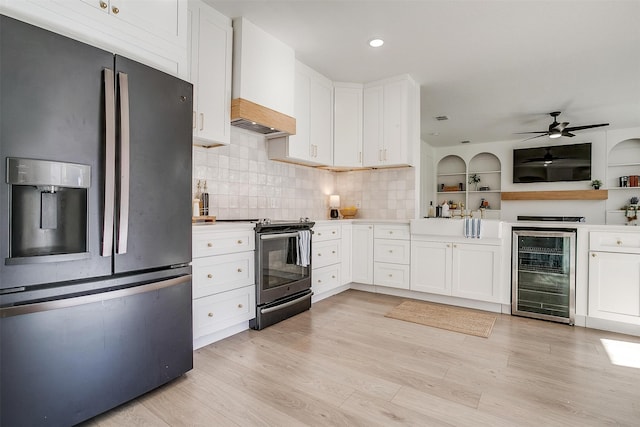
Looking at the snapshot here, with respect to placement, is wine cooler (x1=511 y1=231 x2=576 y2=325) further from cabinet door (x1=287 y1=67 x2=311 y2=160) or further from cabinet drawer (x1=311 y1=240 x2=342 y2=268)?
cabinet door (x1=287 y1=67 x2=311 y2=160)

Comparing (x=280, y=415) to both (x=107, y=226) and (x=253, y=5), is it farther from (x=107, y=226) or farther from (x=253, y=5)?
(x=253, y=5)

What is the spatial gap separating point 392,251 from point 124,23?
3280 millimetres

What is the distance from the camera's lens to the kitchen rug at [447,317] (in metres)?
2.86

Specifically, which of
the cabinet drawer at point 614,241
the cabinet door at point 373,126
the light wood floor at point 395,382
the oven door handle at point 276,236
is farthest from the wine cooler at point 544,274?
the oven door handle at point 276,236

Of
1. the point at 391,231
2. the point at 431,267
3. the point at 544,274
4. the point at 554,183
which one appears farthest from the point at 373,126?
the point at 554,183

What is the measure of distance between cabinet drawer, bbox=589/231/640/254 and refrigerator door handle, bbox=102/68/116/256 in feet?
12.1

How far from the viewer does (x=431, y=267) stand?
145 inches

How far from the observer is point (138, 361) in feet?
5.46

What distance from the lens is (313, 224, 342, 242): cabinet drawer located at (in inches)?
141

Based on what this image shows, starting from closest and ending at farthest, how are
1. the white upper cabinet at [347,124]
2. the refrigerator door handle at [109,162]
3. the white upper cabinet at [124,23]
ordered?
the white upper cabinet at [124,23] < the refrigerator door handle at [109,162] < the white upper cabinet at [347,124]

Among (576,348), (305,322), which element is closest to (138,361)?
(305,322)

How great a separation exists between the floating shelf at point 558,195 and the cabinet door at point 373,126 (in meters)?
4.52

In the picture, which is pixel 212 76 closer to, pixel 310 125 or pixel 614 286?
pixel 310 125

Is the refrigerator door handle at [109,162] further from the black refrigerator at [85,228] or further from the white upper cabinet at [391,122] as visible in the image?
the white upper cabinet at [391,122]
